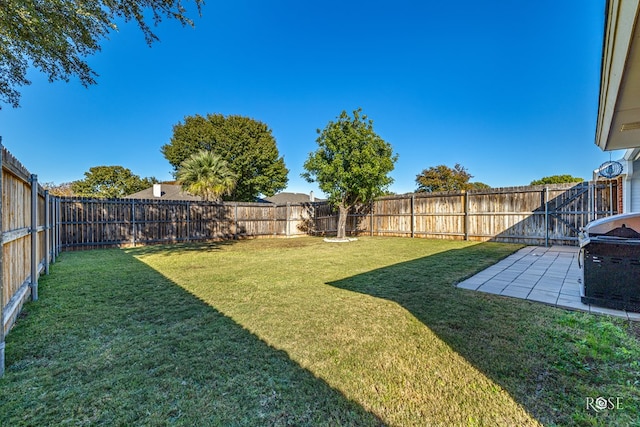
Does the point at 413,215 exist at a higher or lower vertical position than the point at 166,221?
higher

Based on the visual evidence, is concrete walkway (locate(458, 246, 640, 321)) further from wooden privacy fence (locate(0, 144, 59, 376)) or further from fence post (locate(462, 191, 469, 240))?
wooden privacy fence (locate(0, 144, 59, 376))

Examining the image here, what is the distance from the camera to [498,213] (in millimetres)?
10289

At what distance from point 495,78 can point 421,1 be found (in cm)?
447

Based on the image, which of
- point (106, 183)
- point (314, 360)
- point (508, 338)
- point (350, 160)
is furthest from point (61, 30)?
point (106, 183)

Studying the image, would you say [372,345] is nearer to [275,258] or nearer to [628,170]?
[275,258]

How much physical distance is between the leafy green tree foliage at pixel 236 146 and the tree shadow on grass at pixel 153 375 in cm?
2001

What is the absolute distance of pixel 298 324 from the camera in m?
2.82

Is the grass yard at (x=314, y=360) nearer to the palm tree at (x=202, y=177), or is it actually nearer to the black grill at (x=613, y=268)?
the black grill at (x=613, y=268)

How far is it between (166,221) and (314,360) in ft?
36.4

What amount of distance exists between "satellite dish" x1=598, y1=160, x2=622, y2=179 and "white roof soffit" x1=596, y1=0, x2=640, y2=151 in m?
3.57

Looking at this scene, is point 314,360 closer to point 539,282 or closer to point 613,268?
point 613,268

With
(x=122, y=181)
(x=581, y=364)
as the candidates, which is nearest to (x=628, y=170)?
(x=581, y=364)

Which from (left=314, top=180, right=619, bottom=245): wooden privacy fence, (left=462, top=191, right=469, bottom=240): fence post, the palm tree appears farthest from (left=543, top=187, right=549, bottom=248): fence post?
the palm tree

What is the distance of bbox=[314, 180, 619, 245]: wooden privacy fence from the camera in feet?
28.0
